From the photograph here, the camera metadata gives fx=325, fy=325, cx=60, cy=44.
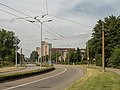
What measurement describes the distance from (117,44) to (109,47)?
225cm

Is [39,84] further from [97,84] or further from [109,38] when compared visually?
[109,38]

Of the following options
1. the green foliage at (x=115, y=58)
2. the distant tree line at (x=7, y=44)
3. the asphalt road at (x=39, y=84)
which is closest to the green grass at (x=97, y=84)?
the asphalt road at (x=39, y=84)

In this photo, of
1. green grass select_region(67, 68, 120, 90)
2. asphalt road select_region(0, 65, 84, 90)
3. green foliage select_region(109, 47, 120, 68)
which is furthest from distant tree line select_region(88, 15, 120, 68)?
green grass select_region(67, 68, 120, 90)

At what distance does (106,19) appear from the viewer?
302ft

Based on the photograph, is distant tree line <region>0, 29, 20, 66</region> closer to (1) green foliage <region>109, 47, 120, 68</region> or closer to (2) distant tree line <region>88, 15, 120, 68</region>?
(2) distant tree line <region>88, 15, 120, 68</region>

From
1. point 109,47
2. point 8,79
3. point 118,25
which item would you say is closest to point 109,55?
point 109,47

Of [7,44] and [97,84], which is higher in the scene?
[7,44]

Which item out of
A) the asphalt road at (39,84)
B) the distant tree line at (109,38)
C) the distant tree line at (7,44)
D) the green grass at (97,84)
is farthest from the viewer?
the distant tree line at (7,44)

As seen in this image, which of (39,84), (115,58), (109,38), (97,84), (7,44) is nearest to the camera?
(97,84)

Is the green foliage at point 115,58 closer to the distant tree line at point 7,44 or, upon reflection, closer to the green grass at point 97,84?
the green grass at point 97,84

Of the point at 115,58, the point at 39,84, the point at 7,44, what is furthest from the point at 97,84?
the point at 7,44

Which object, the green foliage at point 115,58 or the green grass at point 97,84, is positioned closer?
the green grass at point 97,84

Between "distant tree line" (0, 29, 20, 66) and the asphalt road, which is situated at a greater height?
"distant tree line" (0, 29, 20, 66)

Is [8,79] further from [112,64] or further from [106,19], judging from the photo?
[106,19]
